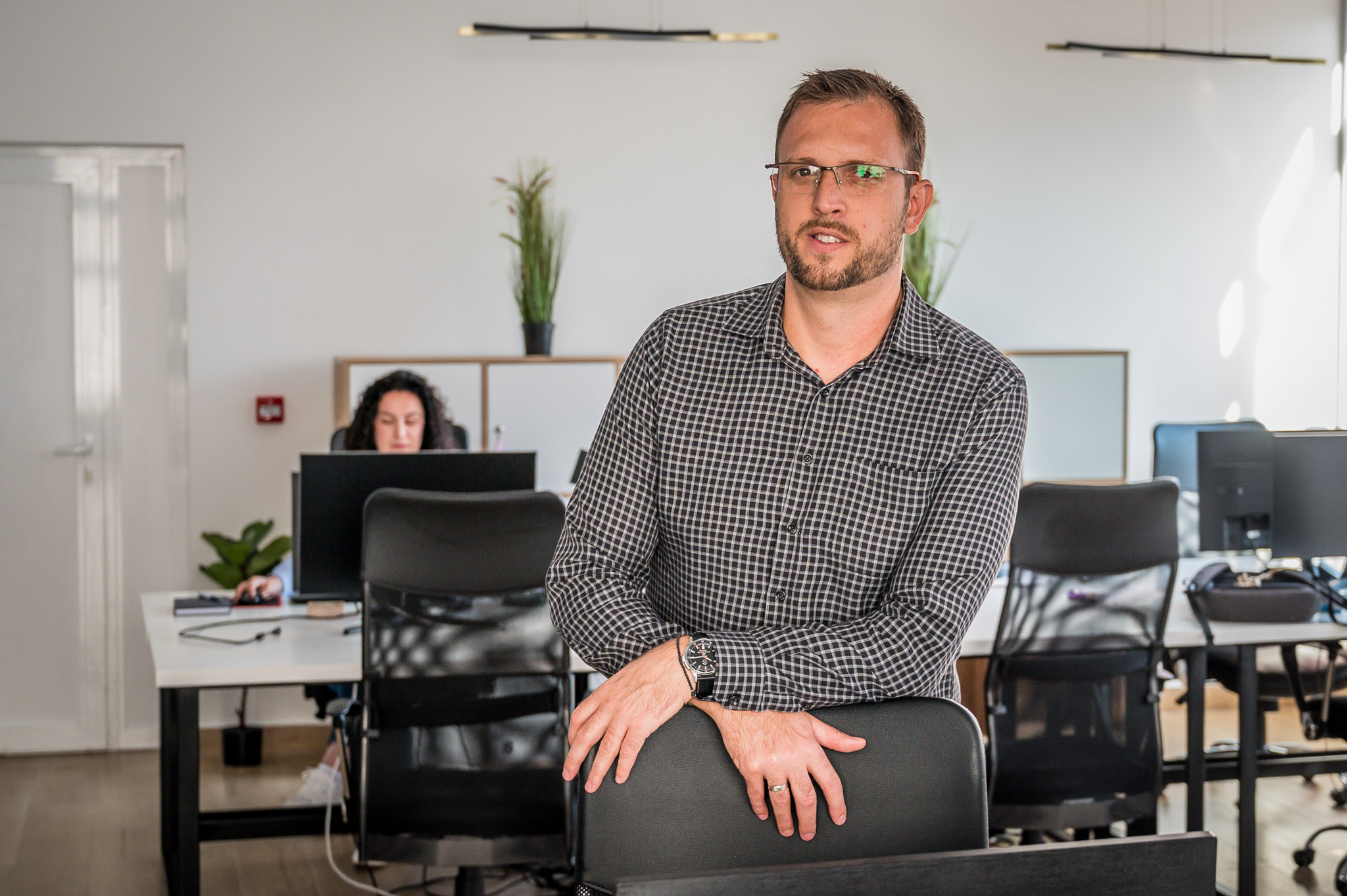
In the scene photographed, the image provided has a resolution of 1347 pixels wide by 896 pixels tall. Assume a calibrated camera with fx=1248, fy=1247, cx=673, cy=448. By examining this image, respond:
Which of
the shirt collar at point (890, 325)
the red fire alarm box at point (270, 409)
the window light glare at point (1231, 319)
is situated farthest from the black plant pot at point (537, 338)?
the shirt collar at point (890, 325)

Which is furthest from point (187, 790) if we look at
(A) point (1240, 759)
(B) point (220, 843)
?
(A) point (1240, 759)

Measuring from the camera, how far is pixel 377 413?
4266mm

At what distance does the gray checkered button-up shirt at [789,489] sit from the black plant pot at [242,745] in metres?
3.99

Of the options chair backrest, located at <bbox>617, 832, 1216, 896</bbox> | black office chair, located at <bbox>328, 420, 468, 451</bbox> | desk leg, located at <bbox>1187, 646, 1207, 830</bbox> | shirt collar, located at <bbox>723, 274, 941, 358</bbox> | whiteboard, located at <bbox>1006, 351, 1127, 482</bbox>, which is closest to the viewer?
chair backrest, located at <bbox>617, 832, 1216, 896</bbox>

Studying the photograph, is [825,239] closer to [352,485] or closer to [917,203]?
[917,203]

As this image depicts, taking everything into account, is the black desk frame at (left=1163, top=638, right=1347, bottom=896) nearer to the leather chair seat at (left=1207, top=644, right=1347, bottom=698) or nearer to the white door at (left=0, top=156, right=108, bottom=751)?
the leather chair seat at (left=1207, top=644, right=1347, bottom=698)

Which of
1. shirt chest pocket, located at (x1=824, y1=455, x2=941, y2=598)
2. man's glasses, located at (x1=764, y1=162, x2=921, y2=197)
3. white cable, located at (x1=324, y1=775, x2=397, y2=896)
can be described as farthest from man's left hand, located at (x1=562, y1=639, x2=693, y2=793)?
white cable, located at (x1=324, y1=775, x2=397, y2=896)

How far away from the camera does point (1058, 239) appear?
622 centimetres

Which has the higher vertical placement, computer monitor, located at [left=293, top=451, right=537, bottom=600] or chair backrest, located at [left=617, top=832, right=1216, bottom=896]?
computer monitor, located at [left=293, top=451, right=537, bottom=600]

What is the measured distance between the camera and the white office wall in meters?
5.50

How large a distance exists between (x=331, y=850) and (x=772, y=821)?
3146 mm

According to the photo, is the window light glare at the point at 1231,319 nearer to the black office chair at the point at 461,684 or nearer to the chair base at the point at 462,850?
the black office chair at the point at 461,684

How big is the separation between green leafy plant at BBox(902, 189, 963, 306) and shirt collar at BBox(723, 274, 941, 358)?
146 inches

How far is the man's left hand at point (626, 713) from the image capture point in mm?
1415
